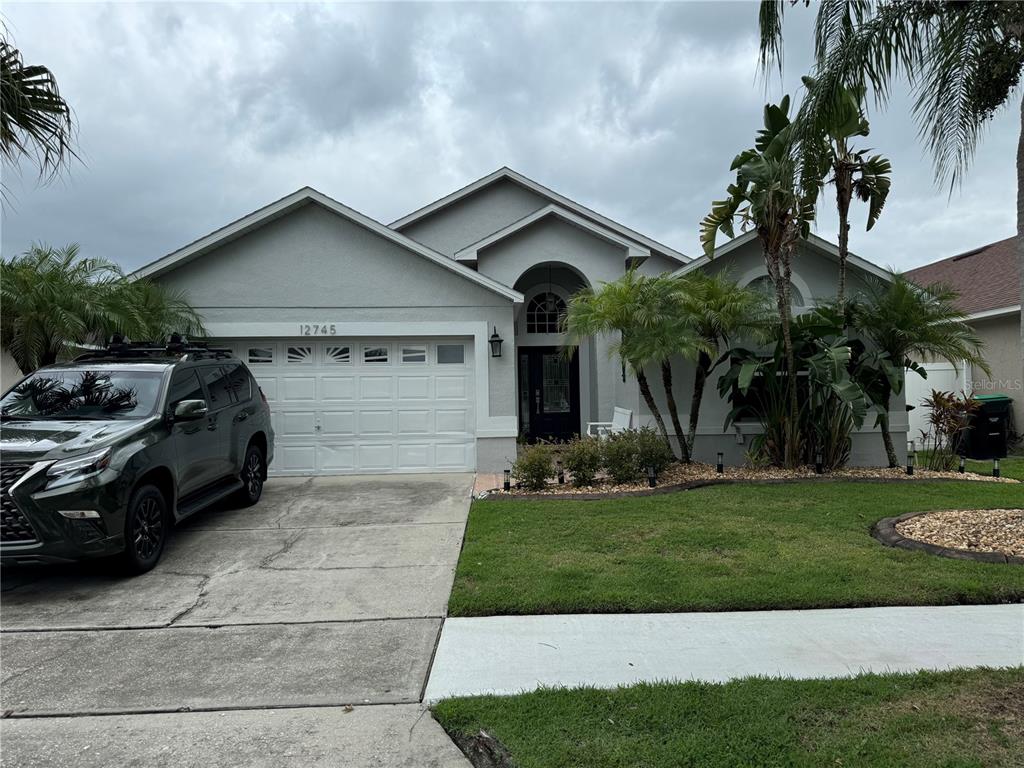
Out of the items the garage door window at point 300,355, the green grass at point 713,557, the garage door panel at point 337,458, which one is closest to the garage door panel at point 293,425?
the garage door panel at point 337,458

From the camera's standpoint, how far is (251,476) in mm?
8906

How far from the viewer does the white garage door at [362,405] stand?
37.8ft

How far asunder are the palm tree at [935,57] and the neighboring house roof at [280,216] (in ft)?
20.0

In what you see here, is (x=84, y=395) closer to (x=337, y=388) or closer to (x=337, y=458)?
(x=337, y=388)

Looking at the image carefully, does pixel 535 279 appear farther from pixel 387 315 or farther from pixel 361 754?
pixel 361 754

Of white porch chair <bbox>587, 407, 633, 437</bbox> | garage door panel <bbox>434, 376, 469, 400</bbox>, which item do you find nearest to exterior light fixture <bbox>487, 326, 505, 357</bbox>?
garage door panel <bbox>434, 376, 469, 400</bbox>

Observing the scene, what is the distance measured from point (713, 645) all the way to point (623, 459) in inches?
217

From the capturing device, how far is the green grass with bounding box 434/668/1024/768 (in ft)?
9.73

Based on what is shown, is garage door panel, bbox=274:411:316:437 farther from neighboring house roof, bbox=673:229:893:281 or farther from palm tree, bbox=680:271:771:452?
neighboring house roof, bbox=673:229:893:281

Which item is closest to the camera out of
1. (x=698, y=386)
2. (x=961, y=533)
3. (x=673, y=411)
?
(x=961, y=533)

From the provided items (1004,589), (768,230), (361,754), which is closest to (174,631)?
(361,754)

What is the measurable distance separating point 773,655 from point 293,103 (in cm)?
1146

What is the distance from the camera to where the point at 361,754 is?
10.5 ft

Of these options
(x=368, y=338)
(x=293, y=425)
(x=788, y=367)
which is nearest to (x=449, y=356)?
(x=368, y=338)
